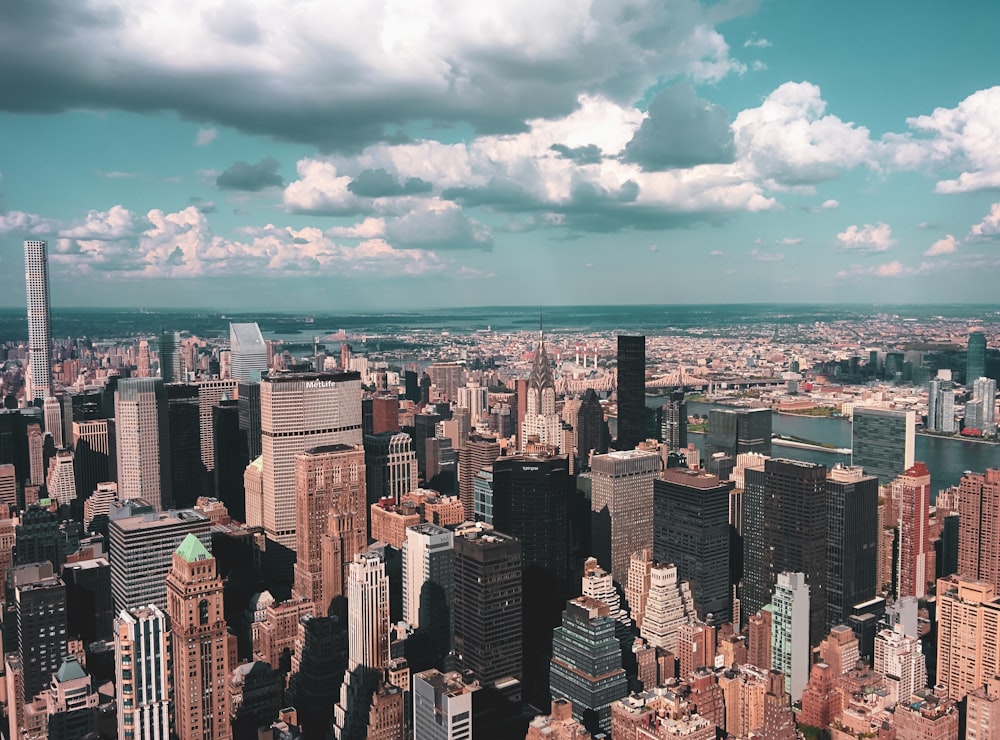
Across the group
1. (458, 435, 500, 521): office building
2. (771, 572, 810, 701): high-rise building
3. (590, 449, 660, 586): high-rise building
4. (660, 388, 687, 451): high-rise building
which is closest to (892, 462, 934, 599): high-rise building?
(771, 572, 810, 701): high-rise building

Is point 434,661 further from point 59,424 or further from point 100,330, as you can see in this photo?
point 100,330

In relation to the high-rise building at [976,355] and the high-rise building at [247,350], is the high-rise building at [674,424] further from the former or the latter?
the high-rise building at [247,350]

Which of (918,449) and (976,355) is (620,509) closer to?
(918,449)

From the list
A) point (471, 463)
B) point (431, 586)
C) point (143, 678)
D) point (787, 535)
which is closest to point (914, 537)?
point (787, 535)

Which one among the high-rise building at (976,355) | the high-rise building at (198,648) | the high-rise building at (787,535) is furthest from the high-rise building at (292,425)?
the high-rise building at (976,355)

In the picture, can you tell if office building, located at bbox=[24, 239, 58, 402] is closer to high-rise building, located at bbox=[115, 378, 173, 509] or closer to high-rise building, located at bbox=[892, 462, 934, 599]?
high-rise building, located at bbox=[115, 378, 173, 509]

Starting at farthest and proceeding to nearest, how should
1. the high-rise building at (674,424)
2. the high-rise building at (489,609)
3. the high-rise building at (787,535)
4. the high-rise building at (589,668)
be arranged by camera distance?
the high-rise building at (674,424) < the high-rise building at (787,535) < the high-rise building at (489,609) < the high-rise building at (589,668)
